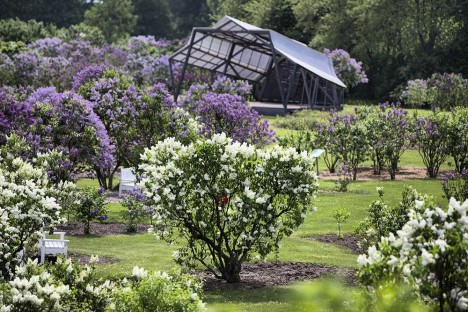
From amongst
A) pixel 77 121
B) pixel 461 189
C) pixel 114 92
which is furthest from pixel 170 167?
pixel 114 92

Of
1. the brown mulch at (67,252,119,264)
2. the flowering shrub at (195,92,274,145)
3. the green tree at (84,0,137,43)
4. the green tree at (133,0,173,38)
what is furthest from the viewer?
the green tree at (133,0,173,38)

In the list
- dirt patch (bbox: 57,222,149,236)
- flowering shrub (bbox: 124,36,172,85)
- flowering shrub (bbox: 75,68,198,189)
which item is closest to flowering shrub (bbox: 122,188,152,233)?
dirt patch (bbox: 57,222,149,236)

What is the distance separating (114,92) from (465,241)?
62.2 feet

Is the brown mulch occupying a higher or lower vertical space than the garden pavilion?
lower

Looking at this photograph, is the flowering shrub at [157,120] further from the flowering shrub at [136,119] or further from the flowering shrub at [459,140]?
the flowering shrub at [459,140]

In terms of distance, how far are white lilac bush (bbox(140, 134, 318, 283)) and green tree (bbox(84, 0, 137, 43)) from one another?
242 feet

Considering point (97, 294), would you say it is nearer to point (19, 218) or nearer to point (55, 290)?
point (55, 290)

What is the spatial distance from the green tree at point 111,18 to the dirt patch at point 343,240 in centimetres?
6907

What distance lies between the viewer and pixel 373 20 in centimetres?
6100

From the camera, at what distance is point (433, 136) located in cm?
2855

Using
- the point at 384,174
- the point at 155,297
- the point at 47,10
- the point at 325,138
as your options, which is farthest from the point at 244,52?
the point at 47,10

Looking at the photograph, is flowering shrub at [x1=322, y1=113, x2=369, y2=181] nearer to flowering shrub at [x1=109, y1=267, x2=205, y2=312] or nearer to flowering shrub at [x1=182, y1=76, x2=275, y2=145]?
flowering shrub at [x1=182, y1=76, x2=275, y2=145]

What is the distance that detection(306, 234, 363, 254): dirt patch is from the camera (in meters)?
18.5

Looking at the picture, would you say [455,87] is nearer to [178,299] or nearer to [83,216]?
[83,216]
